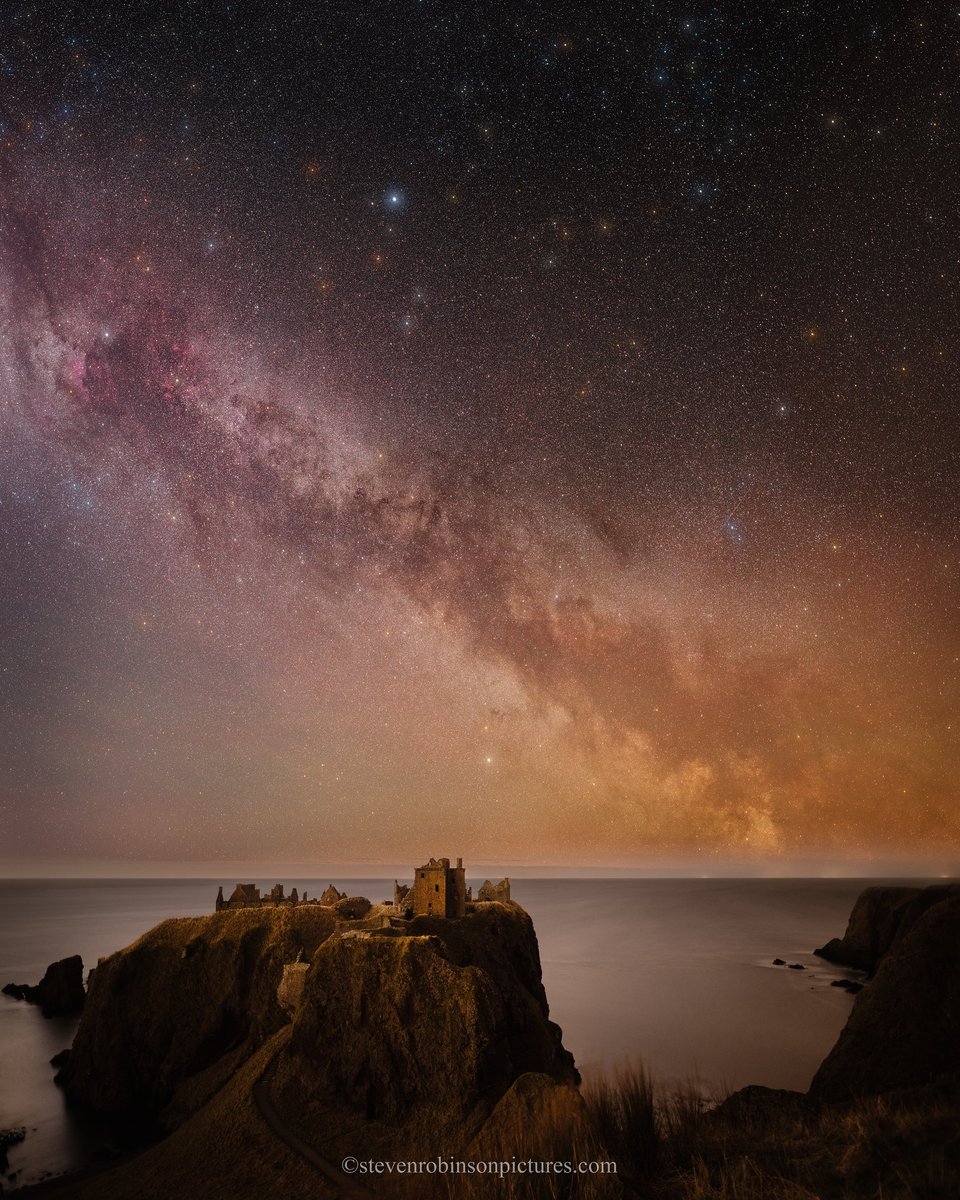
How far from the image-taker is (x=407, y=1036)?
34.5 metres

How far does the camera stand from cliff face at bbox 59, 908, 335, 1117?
4584 cm

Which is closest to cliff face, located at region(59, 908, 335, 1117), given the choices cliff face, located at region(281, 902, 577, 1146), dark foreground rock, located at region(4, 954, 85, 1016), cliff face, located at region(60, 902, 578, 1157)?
cliff face, located at region(60, 902, 578, 1157)

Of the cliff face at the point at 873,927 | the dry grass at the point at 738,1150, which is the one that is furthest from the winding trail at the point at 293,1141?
the cliff face at the point at 873,927

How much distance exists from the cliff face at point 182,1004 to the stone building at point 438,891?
751 cm

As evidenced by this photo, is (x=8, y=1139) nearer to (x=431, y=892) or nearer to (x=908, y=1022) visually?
(x=431, y=892)

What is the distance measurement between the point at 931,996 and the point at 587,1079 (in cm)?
3199

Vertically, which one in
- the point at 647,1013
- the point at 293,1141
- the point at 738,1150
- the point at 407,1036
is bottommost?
the point at 647,1013

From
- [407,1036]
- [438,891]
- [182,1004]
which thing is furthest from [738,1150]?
[182,1004]

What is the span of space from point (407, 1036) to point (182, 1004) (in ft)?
77.7

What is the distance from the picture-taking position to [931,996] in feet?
102

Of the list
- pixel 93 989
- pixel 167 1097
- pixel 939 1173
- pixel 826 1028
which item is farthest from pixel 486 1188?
pixel 826 1028

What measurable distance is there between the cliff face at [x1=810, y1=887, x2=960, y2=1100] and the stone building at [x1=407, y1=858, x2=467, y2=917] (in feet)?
79.1

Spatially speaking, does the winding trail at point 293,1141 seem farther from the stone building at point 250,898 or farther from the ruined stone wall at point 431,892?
the stone building at point 250,898

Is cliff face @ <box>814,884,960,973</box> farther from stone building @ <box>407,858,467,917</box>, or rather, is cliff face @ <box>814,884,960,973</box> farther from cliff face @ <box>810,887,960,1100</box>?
stone building @ <box>407,858,467,917</box>
